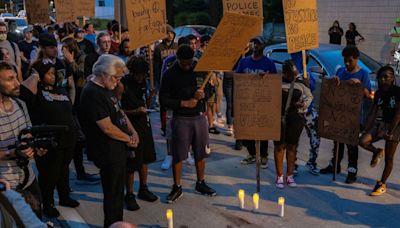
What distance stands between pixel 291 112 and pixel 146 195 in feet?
6.64

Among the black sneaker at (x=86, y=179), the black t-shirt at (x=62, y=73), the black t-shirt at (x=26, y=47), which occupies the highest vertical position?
the black t-shirt at (x=26, y=47)

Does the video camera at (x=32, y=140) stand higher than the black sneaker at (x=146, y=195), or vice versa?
the video camera at (x=32, y=140)

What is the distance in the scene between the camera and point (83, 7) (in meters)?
9.12

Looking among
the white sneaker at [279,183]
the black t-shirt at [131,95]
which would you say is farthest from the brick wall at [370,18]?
the black t-shirt at [131,95]

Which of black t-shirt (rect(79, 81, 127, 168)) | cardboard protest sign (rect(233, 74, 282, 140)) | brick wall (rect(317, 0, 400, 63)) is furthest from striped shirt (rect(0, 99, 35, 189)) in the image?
brick wall (rect(317, 0, 400, 63))

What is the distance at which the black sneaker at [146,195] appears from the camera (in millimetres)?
5184

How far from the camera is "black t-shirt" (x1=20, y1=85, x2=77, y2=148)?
4.37 metres

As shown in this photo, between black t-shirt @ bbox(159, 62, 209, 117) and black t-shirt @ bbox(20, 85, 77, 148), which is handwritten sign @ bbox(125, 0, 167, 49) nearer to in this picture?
black t-shirt @ bbox(159, 62, 209, 117)

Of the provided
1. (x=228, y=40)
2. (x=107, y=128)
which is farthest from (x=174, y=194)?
(x=228, y=40)

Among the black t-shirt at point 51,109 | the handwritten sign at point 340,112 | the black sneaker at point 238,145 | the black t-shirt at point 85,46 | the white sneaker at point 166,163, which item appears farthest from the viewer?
the black t-shirt at point 85,46

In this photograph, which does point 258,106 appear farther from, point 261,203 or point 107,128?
point 107,128

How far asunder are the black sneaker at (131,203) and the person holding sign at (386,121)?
9.16ft

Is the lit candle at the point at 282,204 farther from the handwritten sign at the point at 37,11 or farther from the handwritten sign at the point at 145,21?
the handwritten sign at the point at 37,11

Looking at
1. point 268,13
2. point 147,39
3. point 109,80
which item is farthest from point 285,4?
point 268,13
